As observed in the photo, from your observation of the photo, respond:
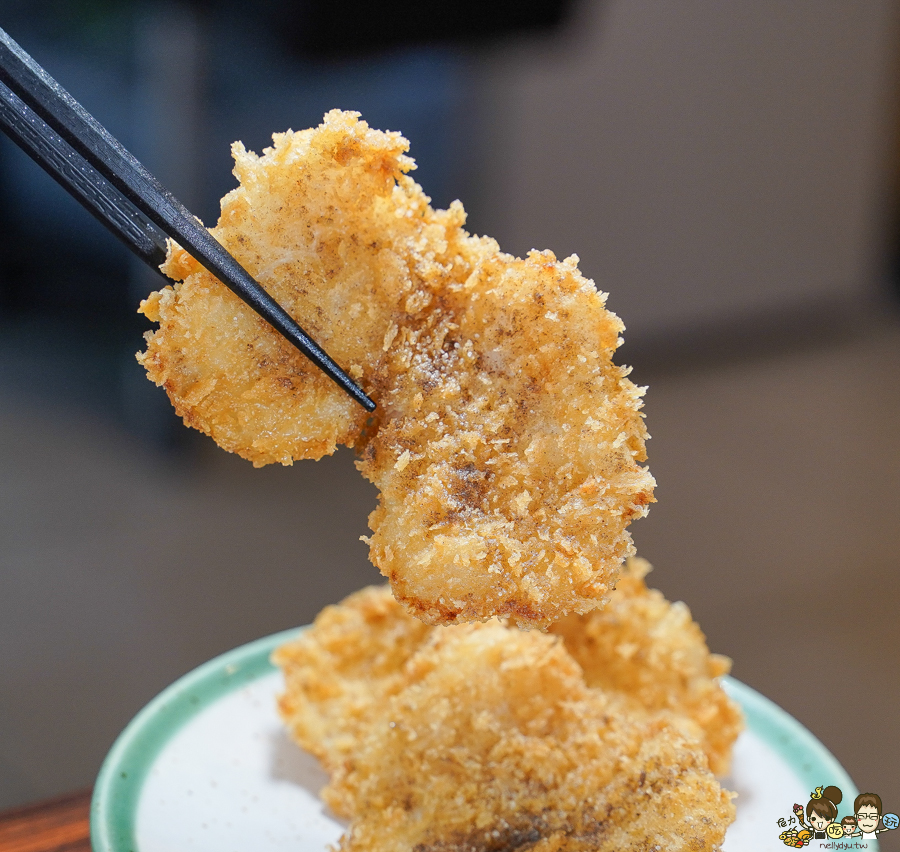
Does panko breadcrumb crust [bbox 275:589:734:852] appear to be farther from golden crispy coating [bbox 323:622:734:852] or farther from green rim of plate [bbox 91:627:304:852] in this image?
green rim of plate [bbox 91:627:304:852]

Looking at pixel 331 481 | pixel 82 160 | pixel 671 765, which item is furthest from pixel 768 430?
pixel 82 160

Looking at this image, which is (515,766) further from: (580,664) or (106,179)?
(106,179)

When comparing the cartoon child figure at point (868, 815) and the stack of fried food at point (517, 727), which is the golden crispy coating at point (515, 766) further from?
the cartoon child figure at point (868, 815)

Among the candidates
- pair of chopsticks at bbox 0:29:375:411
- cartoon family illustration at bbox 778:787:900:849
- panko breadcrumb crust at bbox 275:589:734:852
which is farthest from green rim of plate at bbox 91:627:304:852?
cartoon family illustration at bbox 778:787:900:849

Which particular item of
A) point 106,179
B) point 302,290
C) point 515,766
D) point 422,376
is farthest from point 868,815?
point 106,179

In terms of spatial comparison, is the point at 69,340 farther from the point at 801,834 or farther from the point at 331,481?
the point at 801,834
